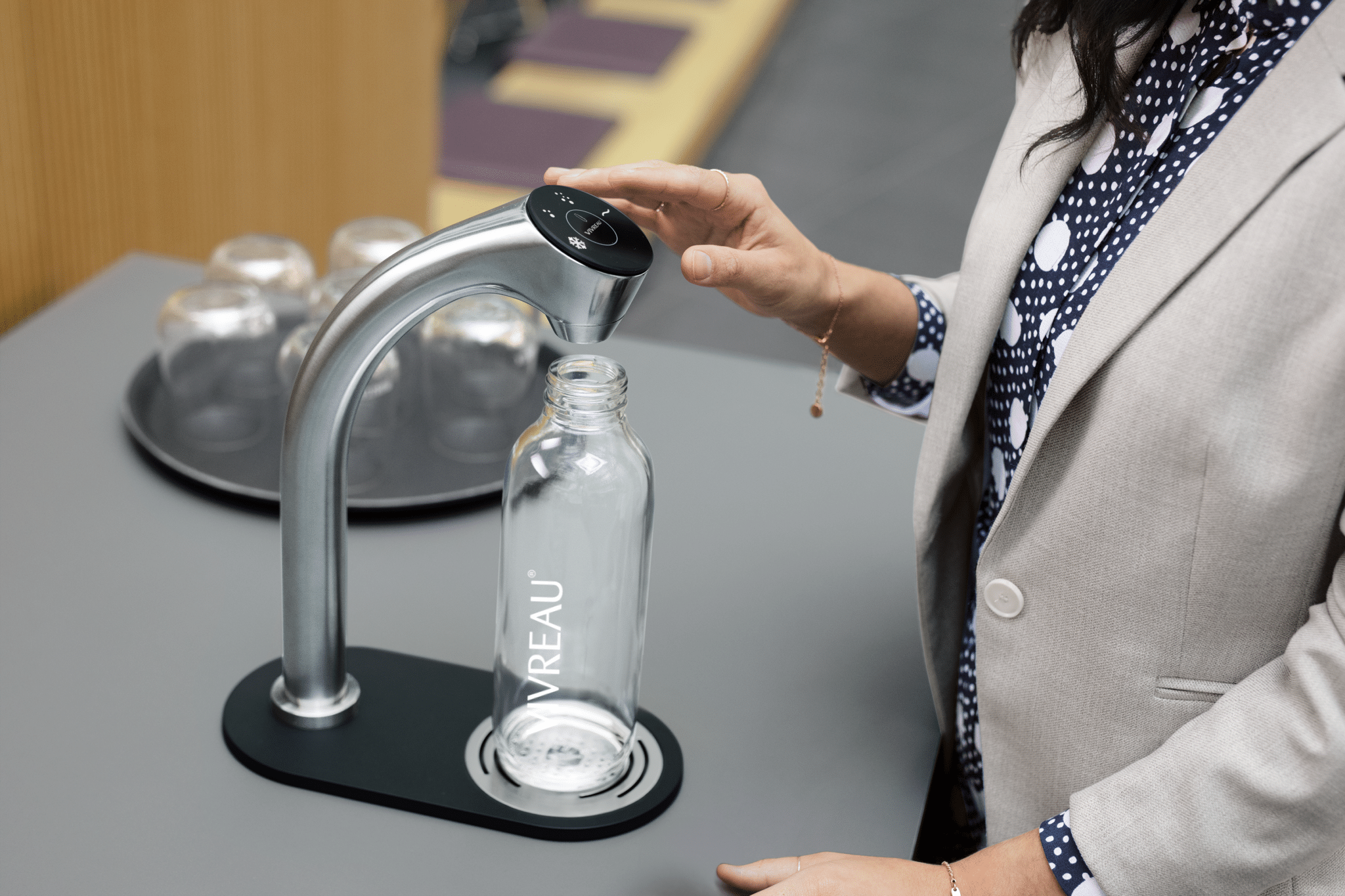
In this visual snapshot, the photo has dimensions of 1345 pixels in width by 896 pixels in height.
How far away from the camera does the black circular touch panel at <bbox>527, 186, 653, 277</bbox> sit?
1.99ft

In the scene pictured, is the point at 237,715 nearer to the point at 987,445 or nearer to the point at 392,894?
the point at 392,894

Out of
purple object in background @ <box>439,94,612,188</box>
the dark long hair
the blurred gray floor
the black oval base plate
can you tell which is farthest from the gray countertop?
purple object in background @ <box>439,94,612,188</box>

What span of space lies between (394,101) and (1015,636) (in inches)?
73.2

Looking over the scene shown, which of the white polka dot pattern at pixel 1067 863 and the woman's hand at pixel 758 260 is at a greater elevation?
the woman's hand at pixel 758 260

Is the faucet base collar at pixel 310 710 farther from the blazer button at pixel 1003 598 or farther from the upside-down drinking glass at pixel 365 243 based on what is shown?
the upside-down drinking glass at pixel 365 243

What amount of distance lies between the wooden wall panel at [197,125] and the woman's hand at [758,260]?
0.74 m

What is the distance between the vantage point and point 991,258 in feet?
2.71

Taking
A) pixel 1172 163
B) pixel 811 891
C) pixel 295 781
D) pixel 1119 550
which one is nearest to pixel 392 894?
pixel 295 781

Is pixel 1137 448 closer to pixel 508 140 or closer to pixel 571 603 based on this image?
pixel 571 603

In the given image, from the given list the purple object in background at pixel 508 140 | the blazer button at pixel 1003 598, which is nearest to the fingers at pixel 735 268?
the blazer button at pixel 1003 598

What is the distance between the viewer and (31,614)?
85 cm

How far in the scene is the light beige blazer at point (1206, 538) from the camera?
0.65m

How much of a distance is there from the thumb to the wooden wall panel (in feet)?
2.66

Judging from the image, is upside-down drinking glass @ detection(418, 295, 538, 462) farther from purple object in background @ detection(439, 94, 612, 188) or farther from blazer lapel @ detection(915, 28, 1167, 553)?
purple object in background @ detection(439, 94, 612, 188)
